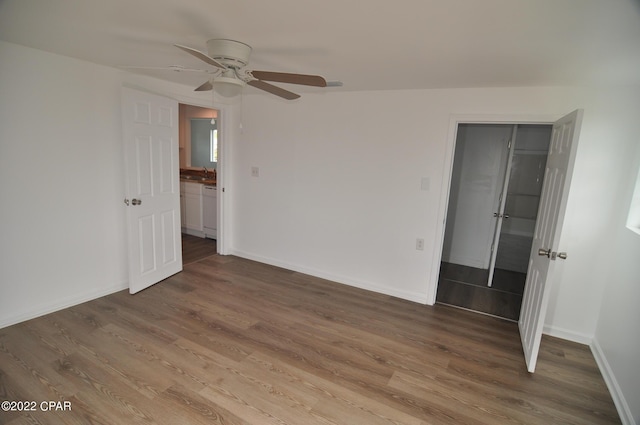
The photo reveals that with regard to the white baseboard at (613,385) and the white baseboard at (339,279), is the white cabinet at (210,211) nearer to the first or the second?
the white baseboard at (339,279)

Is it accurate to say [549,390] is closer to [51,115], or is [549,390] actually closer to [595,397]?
[595,397]

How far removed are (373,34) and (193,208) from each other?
4429mm

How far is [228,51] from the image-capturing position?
80.6 inches

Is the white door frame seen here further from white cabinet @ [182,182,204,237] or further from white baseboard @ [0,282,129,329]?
white cabinet @ [182,182,204,237]

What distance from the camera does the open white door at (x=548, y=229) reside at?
7.20 ft

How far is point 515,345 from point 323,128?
2.86 metres

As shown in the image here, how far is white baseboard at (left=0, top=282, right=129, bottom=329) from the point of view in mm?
2646

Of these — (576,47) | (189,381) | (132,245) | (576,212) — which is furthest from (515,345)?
(132,245)

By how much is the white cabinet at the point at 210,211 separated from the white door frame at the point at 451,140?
3.35m

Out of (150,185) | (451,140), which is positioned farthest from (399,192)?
(150,185)

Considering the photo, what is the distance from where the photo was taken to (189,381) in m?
2.15

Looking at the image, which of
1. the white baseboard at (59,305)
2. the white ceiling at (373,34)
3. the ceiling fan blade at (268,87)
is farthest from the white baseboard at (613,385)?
the white baseboard at (59,305)

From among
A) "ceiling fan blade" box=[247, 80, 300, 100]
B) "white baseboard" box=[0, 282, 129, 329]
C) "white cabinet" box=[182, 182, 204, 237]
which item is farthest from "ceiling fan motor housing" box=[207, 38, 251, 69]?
"white cabinet" box=[182, 182, 204, 237]

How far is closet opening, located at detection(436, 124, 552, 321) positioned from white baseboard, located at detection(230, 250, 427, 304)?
35.6 inches
